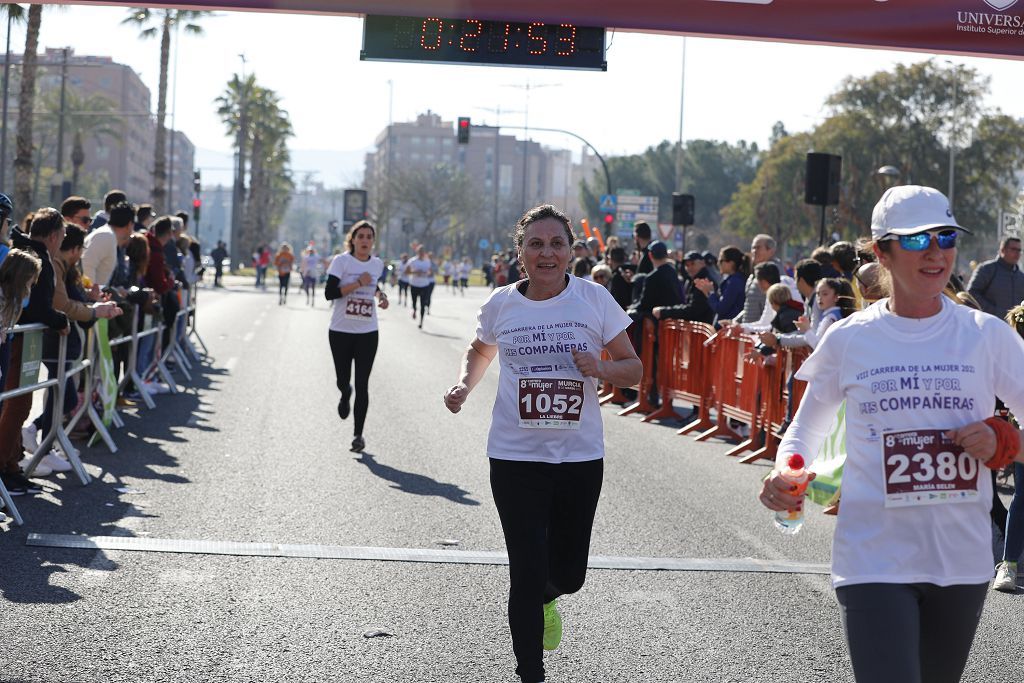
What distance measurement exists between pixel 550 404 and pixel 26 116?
32390 mm

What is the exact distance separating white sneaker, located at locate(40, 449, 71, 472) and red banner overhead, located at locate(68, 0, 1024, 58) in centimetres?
575

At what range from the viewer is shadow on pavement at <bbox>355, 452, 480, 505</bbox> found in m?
9.93

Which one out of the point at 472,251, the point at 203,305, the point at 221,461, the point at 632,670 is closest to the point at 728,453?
the point at 221,461

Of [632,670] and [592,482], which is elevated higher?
[592,482]

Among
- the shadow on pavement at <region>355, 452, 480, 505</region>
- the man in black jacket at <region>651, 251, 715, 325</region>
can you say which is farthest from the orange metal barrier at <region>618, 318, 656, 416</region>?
the shadow on pavement at <region>355, 452, 480, 505</region>

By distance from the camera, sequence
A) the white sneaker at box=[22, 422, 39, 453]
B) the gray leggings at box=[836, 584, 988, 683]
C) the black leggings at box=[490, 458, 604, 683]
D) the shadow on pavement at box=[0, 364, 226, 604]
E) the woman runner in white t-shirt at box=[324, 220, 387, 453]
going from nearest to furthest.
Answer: the gray leggings at box=[836, 584, 988, 683], the black leggings at box=[490, 458, 604, 683], the shadow on pavement at box=[0, 364, 226, 604], the white sneaker at box=[22, 422, 39, 453], the woman runner in white t-shirt at box=[324, 220, 387, 453]

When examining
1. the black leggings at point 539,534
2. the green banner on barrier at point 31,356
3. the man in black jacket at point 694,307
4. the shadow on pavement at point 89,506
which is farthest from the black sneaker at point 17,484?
the man in black jacket at point 694,307

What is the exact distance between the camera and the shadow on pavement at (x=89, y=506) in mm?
6914

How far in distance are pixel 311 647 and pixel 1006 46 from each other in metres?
11.4

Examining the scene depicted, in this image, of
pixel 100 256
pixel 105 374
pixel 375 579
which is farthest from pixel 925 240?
pixel 100 256

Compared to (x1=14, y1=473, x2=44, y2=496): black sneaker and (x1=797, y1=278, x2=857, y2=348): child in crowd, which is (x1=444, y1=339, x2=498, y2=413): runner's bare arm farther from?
(x1=797, y1=278, x2=857, y2=348): child in crowd

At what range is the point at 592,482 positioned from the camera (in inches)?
212

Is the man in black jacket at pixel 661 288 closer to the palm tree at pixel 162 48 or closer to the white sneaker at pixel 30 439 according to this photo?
the white sneaker at pixel 30 439

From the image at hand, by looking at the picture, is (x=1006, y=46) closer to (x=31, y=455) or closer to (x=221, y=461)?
(x=221, y=461)
